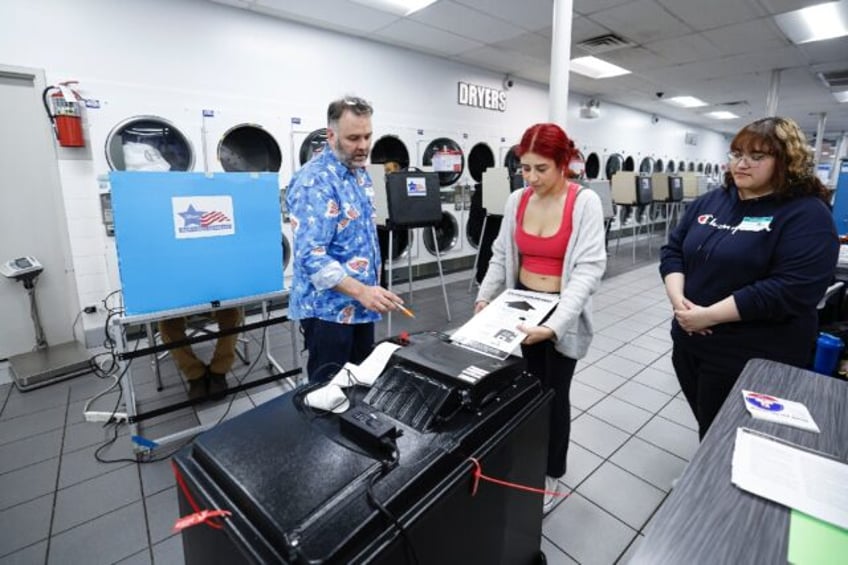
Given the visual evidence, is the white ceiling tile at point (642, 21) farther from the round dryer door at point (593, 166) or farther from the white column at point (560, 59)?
the round dryer door at point (593, 166)

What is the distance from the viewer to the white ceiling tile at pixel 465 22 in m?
4.06

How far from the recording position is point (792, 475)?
830 mm

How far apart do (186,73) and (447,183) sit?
3.42 metres

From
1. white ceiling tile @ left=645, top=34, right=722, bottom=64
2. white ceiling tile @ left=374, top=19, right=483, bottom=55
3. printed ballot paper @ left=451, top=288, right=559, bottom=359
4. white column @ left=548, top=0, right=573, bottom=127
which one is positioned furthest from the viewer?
white ceiling tile @ left=645, top=34, right=722, bottom=64


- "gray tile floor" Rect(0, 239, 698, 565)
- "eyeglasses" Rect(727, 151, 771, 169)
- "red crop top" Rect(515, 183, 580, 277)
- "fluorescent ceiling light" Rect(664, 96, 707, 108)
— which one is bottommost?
"gray tile floor" Rect(0, 239, 698, 565)

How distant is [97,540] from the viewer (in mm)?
1698

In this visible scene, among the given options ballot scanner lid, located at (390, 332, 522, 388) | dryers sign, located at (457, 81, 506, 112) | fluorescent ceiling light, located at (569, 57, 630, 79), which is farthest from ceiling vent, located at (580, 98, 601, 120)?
ballot scanner lid, located at (390, 332, 522, 388)

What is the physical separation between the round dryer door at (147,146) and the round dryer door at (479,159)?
3.93m

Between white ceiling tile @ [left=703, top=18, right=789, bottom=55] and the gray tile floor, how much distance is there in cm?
379

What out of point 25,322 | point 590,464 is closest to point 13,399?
point 25,322

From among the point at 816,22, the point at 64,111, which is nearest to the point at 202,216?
the point at 64,111

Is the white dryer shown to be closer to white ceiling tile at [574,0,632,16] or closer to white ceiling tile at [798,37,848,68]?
white ceiling tile at [574,0,632,16]

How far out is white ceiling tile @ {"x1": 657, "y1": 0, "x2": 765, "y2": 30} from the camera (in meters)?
3.96

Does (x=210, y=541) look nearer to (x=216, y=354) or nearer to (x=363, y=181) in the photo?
(x=363, y=181)
